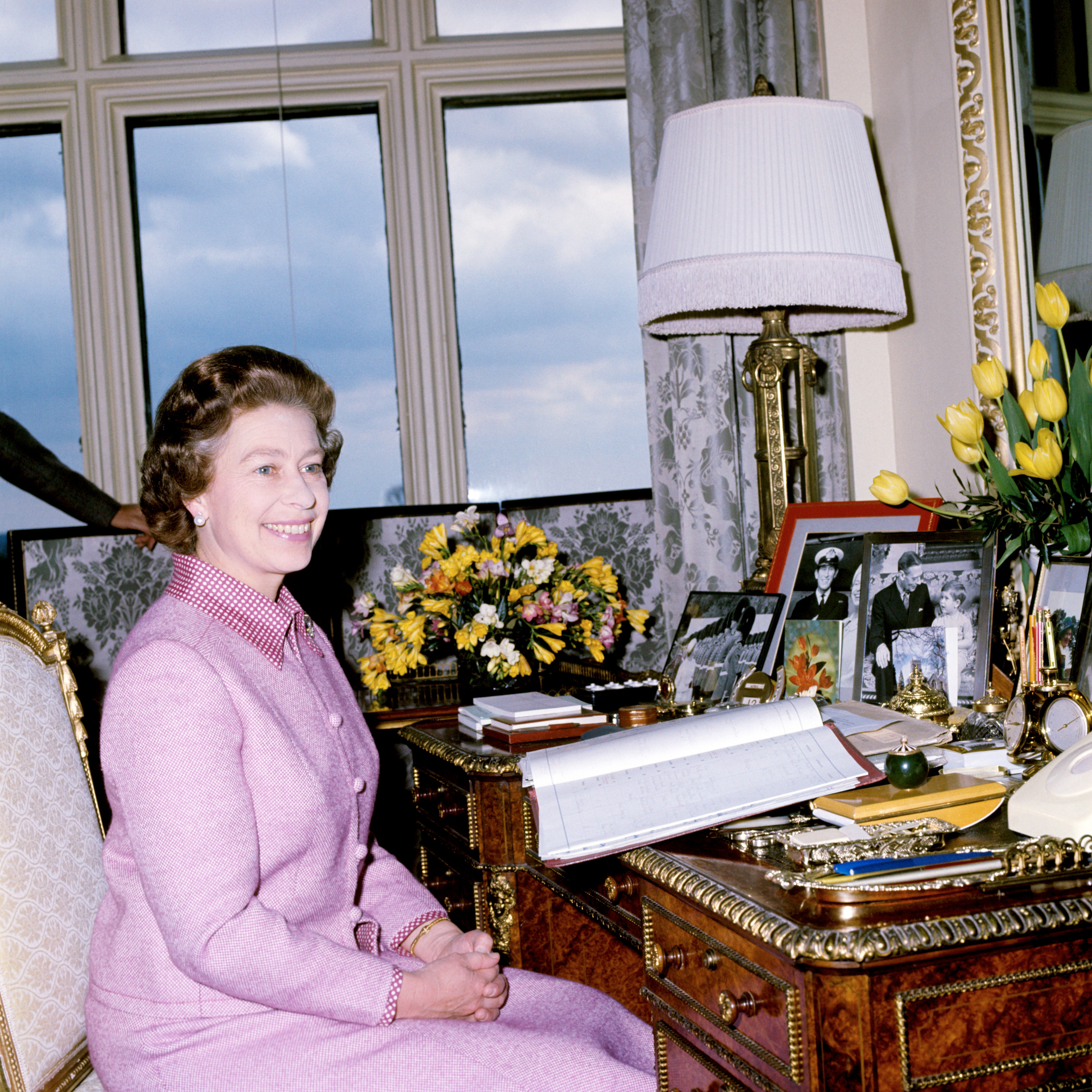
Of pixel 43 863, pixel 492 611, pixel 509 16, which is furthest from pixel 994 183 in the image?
pixel 509 16

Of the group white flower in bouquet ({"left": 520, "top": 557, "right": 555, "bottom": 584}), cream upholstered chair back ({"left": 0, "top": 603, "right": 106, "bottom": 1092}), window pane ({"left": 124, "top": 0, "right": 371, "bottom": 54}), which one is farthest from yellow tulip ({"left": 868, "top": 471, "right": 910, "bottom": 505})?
window pane ({"left": 124, "top": 0, "right": 371, "bottom": 54})

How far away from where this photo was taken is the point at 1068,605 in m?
1.40

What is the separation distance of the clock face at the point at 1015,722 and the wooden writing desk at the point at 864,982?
26 cm

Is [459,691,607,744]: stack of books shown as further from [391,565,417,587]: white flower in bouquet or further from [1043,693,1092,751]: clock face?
[1043,693,1092,751]: clock face

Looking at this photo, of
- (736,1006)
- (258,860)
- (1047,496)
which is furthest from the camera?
(1047,496)

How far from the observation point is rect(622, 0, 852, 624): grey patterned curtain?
273 centimetres

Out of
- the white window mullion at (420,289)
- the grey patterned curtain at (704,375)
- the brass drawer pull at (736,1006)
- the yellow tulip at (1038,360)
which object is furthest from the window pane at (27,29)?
the brass drawer pull at (736,1006)

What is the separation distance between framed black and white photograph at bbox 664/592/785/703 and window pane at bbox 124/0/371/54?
262 centimetres

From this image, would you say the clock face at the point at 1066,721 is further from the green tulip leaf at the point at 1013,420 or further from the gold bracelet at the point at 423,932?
the gold bracelet at the point at 423,932

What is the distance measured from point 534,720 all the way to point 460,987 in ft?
2.01

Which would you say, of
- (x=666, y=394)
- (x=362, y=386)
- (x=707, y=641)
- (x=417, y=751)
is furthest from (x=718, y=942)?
(x=362, y=386)

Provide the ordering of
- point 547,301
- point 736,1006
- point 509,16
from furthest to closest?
point 547,301
point 509,16
point 736,1006

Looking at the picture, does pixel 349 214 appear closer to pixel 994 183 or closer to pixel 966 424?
pixel 994 183

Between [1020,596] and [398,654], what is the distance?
49.7 inches
